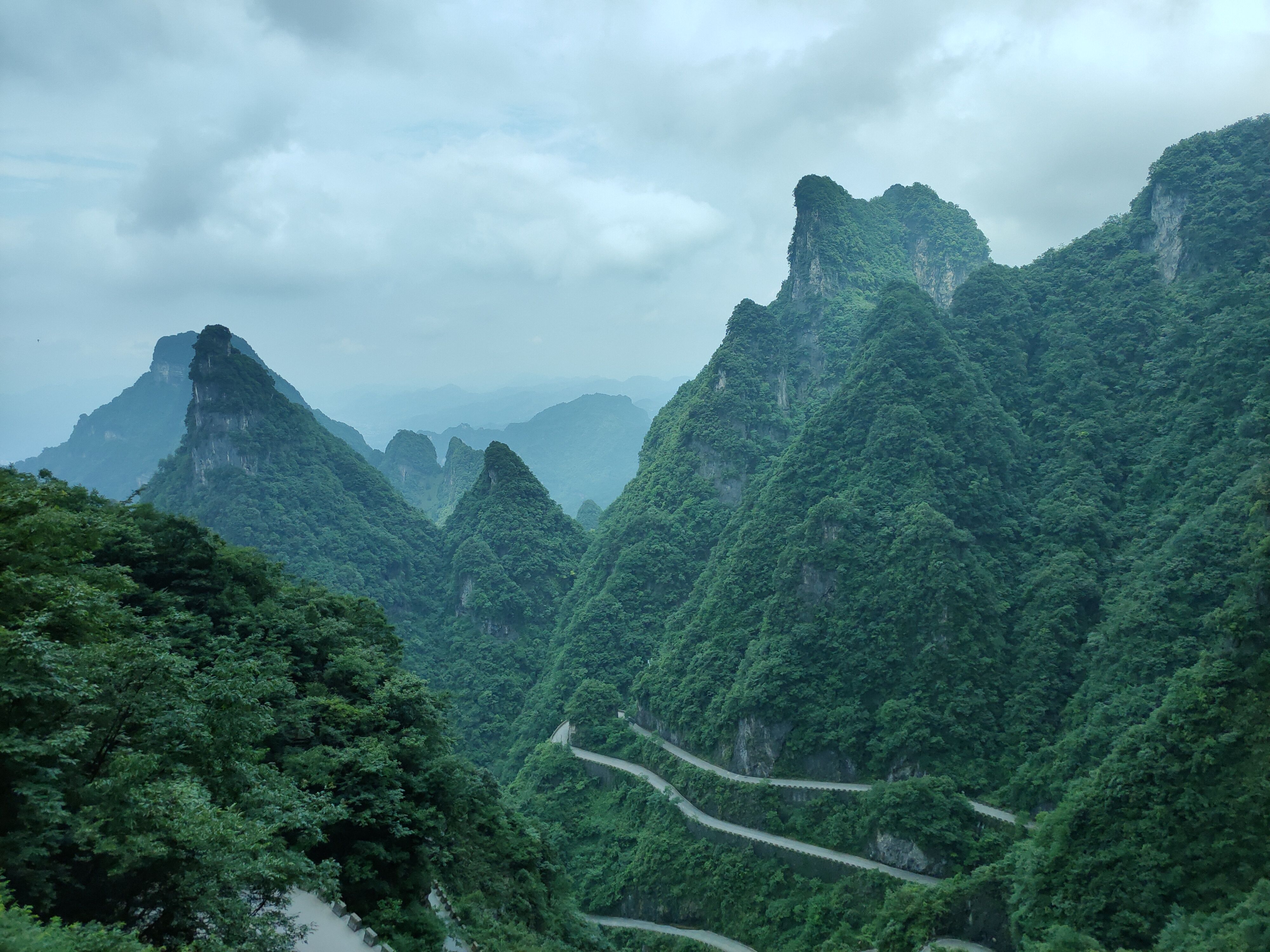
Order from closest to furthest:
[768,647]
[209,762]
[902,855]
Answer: [209,762] < [902,855] < [768,647]

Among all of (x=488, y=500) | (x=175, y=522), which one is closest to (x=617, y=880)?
(x=175, y=522)

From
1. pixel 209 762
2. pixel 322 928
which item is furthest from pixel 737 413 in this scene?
pixel 209 762

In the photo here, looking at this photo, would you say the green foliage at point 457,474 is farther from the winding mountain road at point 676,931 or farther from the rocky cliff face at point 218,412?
the winding mountain road at point 676,931

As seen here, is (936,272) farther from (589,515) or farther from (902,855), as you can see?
(902,855)

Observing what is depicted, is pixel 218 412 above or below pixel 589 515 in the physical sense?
above

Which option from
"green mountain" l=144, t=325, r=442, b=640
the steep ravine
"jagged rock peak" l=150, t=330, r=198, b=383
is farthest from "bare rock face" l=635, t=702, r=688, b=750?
"jagged rock peak" l=150, t=330, r=198, b=383

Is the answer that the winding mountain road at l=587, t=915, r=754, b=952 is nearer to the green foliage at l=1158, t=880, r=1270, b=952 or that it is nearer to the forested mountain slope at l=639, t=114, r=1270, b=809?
the forested mountain slope at l=639, t=114, r=1270, b=809
